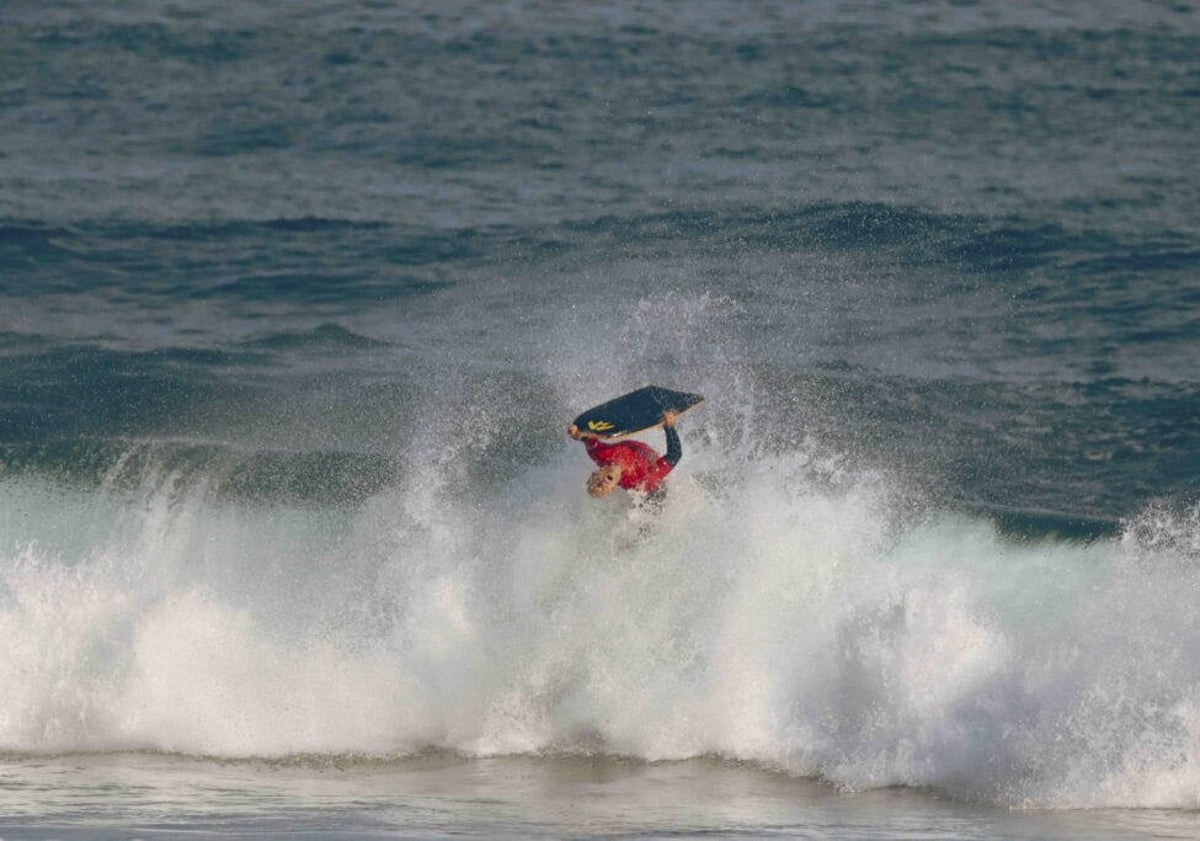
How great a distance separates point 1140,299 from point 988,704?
1038 cm

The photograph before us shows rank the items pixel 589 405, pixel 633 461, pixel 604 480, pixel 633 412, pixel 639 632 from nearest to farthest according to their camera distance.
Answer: pixel 604 480
pixel 633 412
pixel 633 461
pixel 639 632
pixel 589 405

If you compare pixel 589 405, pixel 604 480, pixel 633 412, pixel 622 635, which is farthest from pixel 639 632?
pixel 589 405

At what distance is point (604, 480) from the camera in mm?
14227

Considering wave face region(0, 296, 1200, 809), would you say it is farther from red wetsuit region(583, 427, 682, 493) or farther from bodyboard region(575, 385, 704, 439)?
bodyboard region(575, 385, 704, 439)

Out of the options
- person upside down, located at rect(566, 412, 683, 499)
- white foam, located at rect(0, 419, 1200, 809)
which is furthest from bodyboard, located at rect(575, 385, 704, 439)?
white foam, located at rect(0, 419, 1200, 809)

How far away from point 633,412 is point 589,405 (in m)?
3.65

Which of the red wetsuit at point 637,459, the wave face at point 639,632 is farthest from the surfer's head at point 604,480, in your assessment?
the wave face at point 639,632

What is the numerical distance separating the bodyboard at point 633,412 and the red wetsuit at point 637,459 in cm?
15

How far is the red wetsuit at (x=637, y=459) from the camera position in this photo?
14508 mm

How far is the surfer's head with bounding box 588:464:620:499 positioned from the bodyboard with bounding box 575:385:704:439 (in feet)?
0.82

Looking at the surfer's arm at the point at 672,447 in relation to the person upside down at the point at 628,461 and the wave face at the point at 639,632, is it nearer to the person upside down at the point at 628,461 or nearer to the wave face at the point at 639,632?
the person upside down at the point at 628,461

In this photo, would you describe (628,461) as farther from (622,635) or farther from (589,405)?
(589,405)

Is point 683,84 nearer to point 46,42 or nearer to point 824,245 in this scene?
point 824,245

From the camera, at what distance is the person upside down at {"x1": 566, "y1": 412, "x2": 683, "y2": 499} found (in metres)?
14.3
